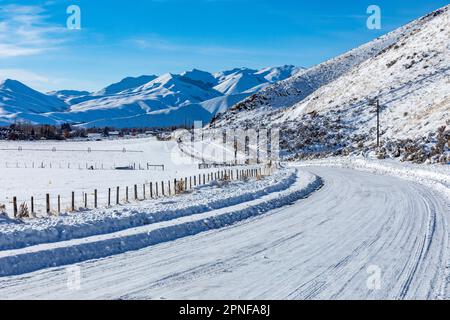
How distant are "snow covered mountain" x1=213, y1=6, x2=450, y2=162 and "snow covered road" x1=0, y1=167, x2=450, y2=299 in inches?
1295

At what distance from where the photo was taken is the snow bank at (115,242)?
1134 centimetres

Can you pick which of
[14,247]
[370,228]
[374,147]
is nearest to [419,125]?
[374,147]

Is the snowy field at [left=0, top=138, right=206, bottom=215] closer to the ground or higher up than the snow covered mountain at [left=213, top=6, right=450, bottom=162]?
closer to the ground

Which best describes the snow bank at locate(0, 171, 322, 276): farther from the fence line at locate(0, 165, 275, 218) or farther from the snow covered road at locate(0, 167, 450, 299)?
the fence line at locate(0, 165, 275, 218)

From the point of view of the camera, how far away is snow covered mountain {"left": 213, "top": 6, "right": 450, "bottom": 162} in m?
62.0

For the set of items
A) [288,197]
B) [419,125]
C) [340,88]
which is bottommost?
[288,197]

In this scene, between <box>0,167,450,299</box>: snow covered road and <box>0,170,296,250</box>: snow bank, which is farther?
<box>0,170,296,250</box>: snow bank

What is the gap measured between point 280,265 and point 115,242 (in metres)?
4.65

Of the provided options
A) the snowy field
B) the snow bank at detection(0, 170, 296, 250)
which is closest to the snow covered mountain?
the snowy field

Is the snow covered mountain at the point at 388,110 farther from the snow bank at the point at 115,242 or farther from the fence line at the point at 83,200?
the snow bank at the point at 115,242

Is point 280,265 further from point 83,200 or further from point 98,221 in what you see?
point 83,200

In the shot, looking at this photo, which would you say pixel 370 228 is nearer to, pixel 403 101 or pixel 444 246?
pixel 444 246
